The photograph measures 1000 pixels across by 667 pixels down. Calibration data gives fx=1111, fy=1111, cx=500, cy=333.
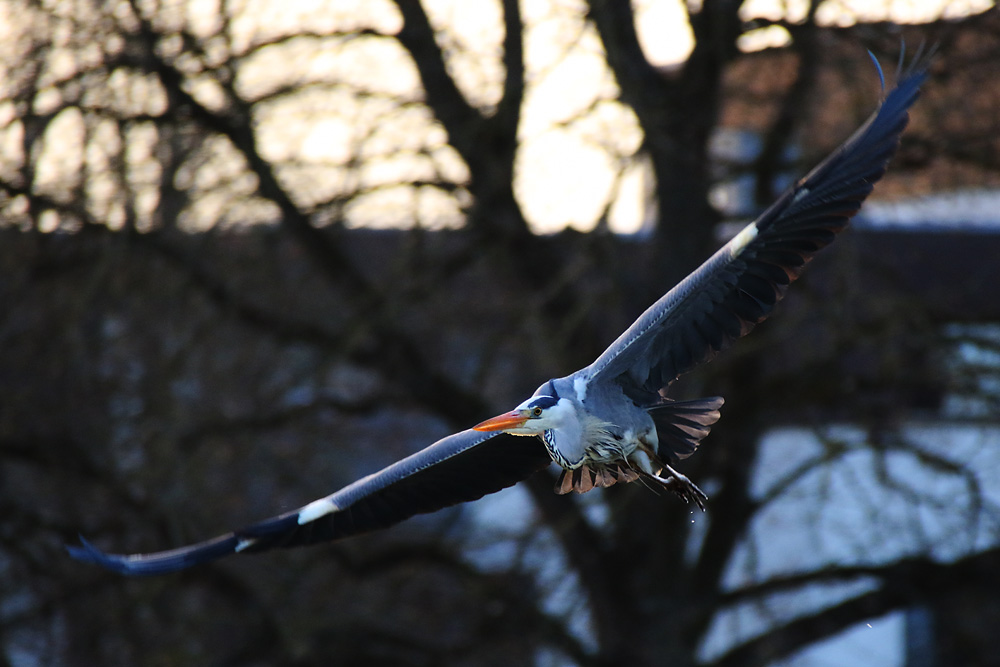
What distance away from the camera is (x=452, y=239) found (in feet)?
28.0

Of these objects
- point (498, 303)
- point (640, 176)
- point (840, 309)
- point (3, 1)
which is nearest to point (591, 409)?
point (840, 309)

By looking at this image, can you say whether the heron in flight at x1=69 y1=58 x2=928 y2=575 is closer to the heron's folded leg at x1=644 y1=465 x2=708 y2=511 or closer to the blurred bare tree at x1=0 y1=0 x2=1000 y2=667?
the heron's folded leg at x1=644 y1=465 x2=708 y2=511

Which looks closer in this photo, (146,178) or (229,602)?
(146,178)

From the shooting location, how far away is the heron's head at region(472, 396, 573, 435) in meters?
3.73

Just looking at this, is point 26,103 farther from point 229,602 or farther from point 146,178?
point 229,602

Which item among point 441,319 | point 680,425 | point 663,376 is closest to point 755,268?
point 663,376

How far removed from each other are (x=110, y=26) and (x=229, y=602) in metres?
4.23

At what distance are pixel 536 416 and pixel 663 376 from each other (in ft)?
1.75

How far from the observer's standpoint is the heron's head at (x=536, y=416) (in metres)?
3.73

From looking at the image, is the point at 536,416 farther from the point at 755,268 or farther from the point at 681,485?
the point at 755,268

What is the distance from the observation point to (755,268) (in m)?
3.72

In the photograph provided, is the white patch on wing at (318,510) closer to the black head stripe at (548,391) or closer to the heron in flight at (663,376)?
the heron in flight at (663,376)

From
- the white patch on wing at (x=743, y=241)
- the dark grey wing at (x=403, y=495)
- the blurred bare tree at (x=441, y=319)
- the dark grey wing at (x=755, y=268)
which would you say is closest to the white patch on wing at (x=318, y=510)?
the dark grey wing at (x=403, y=495)

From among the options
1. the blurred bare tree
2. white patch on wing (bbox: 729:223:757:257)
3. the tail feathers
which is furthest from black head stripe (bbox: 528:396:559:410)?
the blurred bare tree
